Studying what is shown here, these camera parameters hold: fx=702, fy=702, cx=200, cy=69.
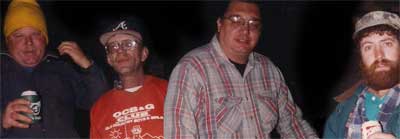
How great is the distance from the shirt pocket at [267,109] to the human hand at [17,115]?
49.9 inches

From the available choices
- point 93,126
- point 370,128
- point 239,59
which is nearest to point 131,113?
point 93,126

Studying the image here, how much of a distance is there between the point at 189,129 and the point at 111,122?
1.73 ft

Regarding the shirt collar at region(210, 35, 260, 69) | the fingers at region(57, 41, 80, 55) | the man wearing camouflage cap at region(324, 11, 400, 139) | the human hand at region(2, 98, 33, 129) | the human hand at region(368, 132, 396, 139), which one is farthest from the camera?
the fingers at region(57, 41, 80, 55)

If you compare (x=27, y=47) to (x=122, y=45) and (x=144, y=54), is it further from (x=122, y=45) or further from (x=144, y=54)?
(x=144, y=54)

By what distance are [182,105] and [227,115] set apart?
26 centimetres

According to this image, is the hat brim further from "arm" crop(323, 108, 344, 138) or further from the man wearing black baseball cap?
"arm" crop(323, 108, 344, 138)

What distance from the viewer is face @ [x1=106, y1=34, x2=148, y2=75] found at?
4004 mm

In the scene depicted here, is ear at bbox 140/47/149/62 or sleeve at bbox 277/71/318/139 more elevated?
ear at bbox 140/47/149/62

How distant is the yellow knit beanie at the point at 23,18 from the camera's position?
4098mm

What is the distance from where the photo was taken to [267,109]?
4.00 m

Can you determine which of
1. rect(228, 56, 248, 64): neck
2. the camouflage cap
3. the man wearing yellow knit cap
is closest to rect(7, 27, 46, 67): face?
the man wearing yellow knit cap

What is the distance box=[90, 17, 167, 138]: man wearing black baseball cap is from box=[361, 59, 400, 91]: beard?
3.85 feet

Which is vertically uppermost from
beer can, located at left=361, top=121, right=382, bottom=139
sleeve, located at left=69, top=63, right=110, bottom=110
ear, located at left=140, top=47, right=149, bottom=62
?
ear, located at left=140, top=47, right=149, bottom=62

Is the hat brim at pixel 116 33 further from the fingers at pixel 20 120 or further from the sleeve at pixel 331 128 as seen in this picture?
the sleeve at pixel 331 128
